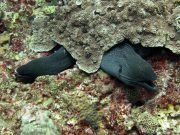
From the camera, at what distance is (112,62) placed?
4.62 metres

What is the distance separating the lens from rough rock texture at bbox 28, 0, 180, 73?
470 centimetres

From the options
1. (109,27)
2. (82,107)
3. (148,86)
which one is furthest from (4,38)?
(148,86)

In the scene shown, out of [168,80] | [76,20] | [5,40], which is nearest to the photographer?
[168,80]

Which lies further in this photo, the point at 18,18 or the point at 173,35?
the point at 18,18

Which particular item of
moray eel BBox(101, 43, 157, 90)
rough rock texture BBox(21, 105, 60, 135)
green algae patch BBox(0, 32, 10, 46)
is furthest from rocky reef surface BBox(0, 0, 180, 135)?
green algae patch BBox(0, 32, 10, 46)

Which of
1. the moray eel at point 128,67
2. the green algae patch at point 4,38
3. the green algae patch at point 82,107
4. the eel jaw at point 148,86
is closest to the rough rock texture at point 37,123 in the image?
the green algae patch at point 82,107

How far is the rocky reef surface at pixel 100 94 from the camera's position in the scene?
13.9 ft

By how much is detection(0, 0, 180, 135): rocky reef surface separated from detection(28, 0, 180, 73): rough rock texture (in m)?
0.01

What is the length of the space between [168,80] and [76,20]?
1.45 metres

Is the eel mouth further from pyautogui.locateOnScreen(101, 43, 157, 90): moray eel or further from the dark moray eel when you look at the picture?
pyautogui.locateOnScreen(101, 43, 157, 90): moray eel

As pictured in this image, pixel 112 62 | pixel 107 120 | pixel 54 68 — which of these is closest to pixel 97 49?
pixel 112 62

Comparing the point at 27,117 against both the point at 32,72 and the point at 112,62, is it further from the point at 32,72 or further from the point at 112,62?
the point at 112,62

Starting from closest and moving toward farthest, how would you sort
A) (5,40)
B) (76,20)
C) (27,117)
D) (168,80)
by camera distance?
(27,117)
(168,80)
(76,20)
(5,40)

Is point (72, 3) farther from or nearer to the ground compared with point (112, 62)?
farther from the ground
